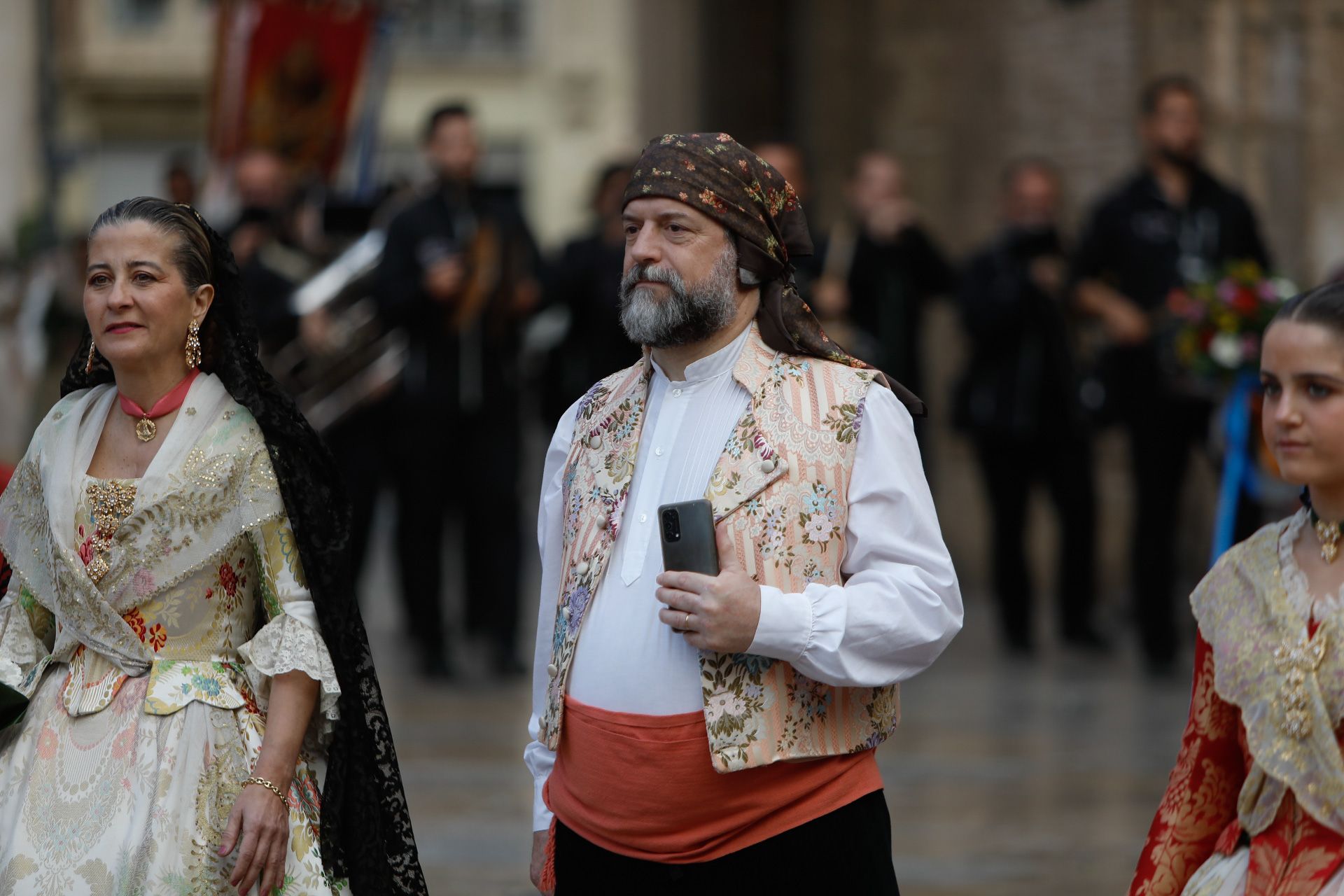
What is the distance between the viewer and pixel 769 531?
11.7 ft

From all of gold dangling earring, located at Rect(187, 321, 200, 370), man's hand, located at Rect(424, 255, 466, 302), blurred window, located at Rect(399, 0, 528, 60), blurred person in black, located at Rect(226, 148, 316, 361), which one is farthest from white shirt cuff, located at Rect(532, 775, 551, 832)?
blurred window, located at Rect(399, 0, 528, 60)

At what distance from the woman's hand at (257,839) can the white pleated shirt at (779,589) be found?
1.83 ft

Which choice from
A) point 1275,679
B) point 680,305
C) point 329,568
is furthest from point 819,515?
point 329,568

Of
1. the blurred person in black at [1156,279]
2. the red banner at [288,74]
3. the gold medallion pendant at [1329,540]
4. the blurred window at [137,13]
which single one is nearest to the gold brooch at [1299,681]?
the gold medallion pendant at [1329,540]

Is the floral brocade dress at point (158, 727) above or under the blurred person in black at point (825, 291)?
under

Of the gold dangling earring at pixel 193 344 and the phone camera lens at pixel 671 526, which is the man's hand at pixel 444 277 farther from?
the phone camera lens at pixel 671 526

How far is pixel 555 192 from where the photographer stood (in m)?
32.3

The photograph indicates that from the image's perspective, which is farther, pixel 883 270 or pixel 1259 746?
pixel 883 270

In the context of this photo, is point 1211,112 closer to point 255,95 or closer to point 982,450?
point 982,450

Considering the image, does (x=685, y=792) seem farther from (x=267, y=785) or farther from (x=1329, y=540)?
(x=1329, y=540)

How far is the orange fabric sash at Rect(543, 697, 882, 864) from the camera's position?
3.56 meters

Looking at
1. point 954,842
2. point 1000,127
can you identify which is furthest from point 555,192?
point 954,842

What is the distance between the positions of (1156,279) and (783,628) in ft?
21.7

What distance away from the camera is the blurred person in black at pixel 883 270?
1056cm
